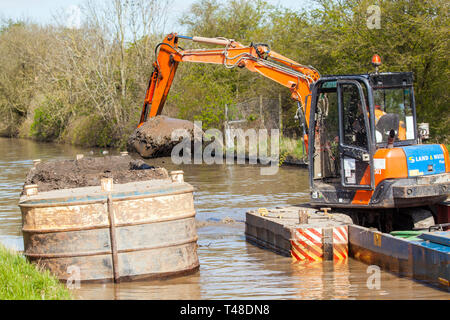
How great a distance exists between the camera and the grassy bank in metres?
7.21

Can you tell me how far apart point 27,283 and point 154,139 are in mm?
19006

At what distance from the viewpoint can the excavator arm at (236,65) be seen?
1382cm

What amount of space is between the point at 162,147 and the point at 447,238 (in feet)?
63.8

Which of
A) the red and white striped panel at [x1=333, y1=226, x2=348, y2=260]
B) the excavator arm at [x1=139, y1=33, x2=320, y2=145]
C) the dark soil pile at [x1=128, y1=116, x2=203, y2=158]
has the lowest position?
the red and white striped panel at [x1=333, y1=226, x2=348, y2=260]

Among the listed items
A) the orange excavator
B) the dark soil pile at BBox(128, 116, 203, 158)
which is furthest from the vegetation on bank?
the orange excavator

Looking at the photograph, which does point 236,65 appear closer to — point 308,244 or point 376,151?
point 376,151

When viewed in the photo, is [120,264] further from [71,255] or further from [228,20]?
[228,20]

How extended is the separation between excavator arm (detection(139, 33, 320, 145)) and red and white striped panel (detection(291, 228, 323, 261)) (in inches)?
100.0

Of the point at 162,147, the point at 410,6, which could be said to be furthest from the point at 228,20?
the point at 410,6

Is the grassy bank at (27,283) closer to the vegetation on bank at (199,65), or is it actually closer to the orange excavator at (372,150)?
the orange excavator at (372,150)

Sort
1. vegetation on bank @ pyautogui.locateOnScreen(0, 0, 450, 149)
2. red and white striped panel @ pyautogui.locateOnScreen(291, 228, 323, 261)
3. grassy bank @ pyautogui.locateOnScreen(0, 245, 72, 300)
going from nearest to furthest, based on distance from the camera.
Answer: grassy bank @ pyautogui.locateOnScreen(0, 245, 72, 300) → red and white striped panel @ pyautogui.locateOnScreen(291, 228, 323, 261) → vegetation on bank @ pyautogui.locateOnScreen(0, 0, 450, 149)

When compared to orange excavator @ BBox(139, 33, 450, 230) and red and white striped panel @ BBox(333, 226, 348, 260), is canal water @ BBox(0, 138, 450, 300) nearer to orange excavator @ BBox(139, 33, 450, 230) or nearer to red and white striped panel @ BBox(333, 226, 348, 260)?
red and white striped panel @ BBox(333, 226, 348, 260)

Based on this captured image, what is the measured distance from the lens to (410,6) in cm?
2286

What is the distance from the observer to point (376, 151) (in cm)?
1022
